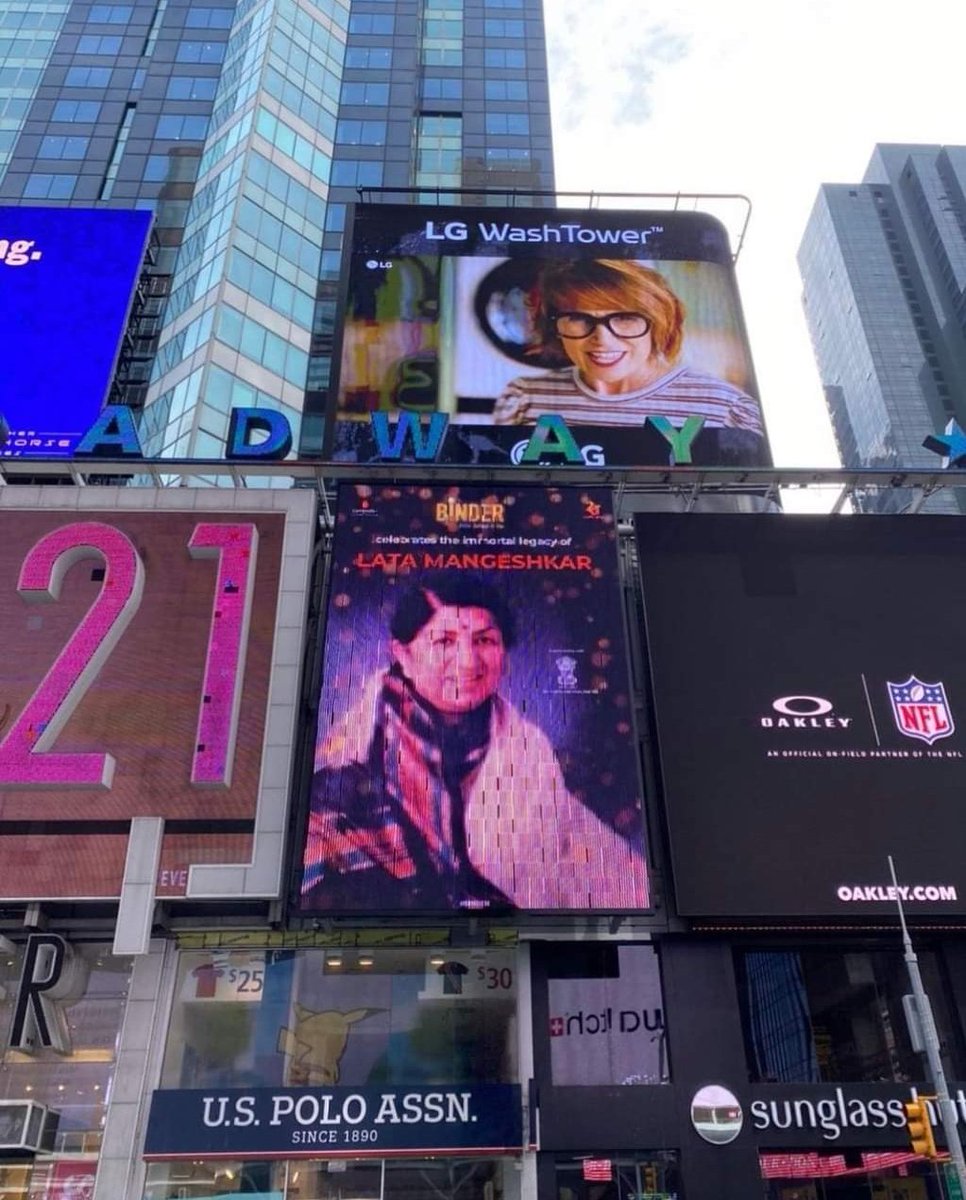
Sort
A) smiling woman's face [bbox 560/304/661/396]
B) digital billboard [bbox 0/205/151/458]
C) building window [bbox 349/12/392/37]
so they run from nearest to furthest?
smiling woman's face [bbox 560/304/661/396]
digital billboard [bbox 0/205/151/458]
building window [bbox 349/12/392/37]

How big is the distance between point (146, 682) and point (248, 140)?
42.6 meters

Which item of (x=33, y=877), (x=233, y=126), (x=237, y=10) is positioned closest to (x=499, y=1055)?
(x=33, y=877)

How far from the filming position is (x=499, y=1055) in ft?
76.7

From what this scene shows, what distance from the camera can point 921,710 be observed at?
2619cm

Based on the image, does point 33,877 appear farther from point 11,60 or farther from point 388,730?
point 11,60

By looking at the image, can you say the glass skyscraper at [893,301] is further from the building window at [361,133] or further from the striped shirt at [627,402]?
the striped shirt at [627,402]

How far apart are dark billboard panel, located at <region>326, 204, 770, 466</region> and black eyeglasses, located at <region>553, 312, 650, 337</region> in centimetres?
5

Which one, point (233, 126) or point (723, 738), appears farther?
point (233, 126)

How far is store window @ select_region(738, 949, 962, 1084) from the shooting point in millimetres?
23641

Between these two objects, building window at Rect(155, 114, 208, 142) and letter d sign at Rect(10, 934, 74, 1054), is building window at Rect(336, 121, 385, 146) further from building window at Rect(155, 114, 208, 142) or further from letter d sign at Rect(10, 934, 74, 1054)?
letter d sign at Rect(10, 934, 74, 1054)

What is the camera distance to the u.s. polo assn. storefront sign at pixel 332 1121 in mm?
21797

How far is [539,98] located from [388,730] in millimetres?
65041

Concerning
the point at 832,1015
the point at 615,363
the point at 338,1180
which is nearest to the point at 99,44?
the point at 615,363

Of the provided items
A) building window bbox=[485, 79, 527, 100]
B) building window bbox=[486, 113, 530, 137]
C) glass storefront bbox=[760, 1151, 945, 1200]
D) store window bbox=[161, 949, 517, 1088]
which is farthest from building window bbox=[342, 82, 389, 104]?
glass storefront bbox=[760, 1151, 945, 1200]
